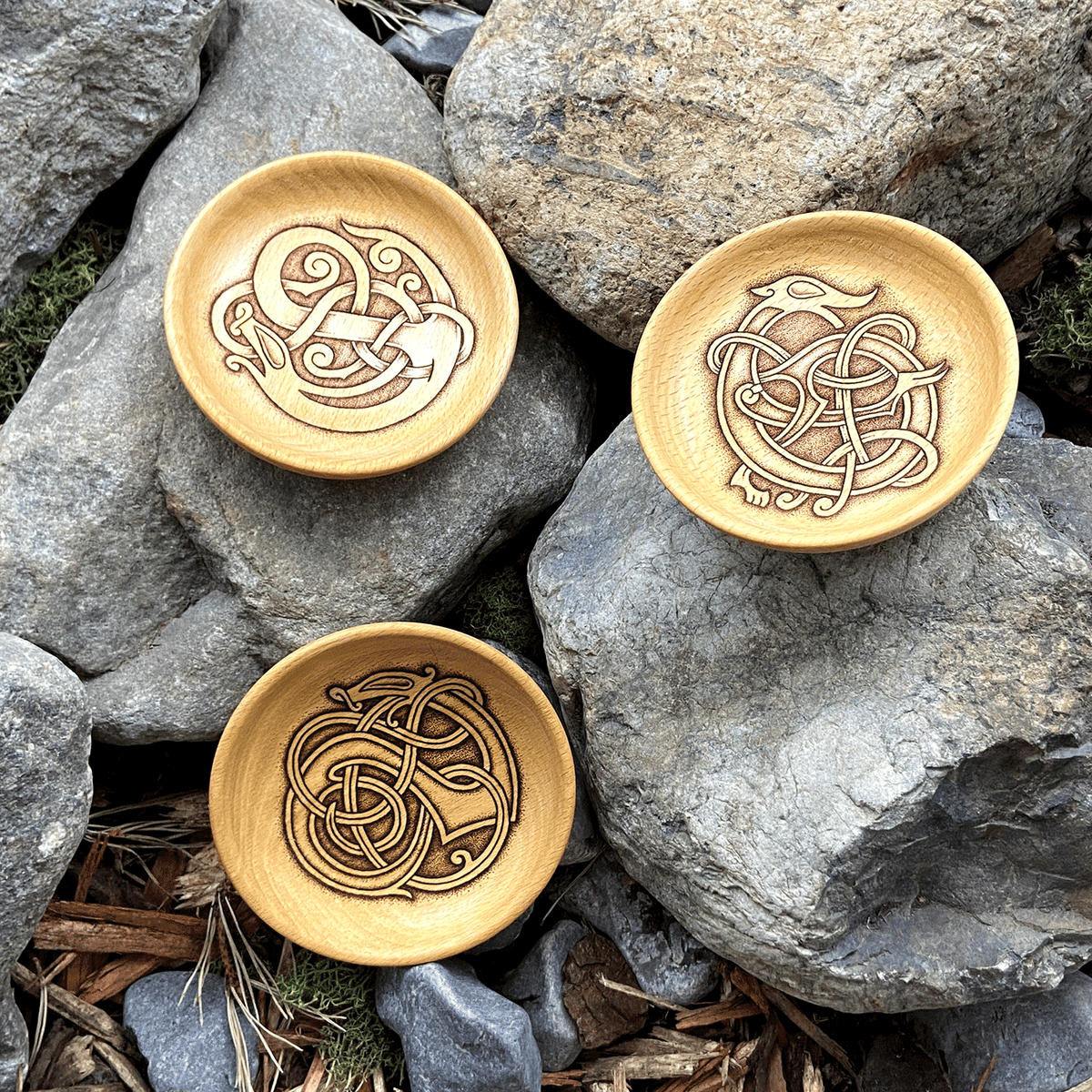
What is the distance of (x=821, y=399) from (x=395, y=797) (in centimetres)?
117

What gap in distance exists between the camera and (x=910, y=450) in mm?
1891

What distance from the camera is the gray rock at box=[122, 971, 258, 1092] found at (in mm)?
2020

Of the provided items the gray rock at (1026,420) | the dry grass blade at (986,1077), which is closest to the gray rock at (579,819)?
the dry grass blade at (986,1077)

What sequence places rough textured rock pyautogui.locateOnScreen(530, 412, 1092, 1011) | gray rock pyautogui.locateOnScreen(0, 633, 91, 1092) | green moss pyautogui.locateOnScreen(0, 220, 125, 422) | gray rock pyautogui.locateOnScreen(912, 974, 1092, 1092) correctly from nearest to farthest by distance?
gray rock pyautogui.locateOnScreen(0, 633, 91, 1092), rough textured rock pyautogui.locateOnScreen(530, 412, 1092, 1011), gray rock pyautogui.locateOnScreen(912, 974, 1092, 1092), green moss pyautogui.locateOnScreen(0, 220, 125, 422)

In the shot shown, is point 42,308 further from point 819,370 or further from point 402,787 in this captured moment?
point 819,370

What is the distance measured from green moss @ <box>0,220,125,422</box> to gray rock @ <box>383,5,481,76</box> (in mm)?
858

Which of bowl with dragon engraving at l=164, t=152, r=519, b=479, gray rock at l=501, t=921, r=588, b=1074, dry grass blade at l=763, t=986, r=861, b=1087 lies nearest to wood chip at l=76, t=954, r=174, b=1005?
gray rock at l=501, t=921, r=588, b=1074

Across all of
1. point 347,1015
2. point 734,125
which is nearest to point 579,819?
point 347,1015

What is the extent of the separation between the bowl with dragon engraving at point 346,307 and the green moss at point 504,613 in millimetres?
457

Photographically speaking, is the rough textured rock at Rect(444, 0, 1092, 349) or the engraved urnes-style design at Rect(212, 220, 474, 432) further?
the engraved urnes-style design at Rect(212, 220, 474, 432)

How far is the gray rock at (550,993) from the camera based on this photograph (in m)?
2.10

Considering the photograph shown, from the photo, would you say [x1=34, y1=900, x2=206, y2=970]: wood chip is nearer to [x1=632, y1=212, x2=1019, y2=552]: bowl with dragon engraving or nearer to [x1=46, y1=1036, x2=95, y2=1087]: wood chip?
[x1=46, y1=1036, x2=95, y2=1087]: wood chip

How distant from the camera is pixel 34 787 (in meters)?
1.71

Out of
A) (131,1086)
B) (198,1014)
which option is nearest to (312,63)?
(198,1014)
